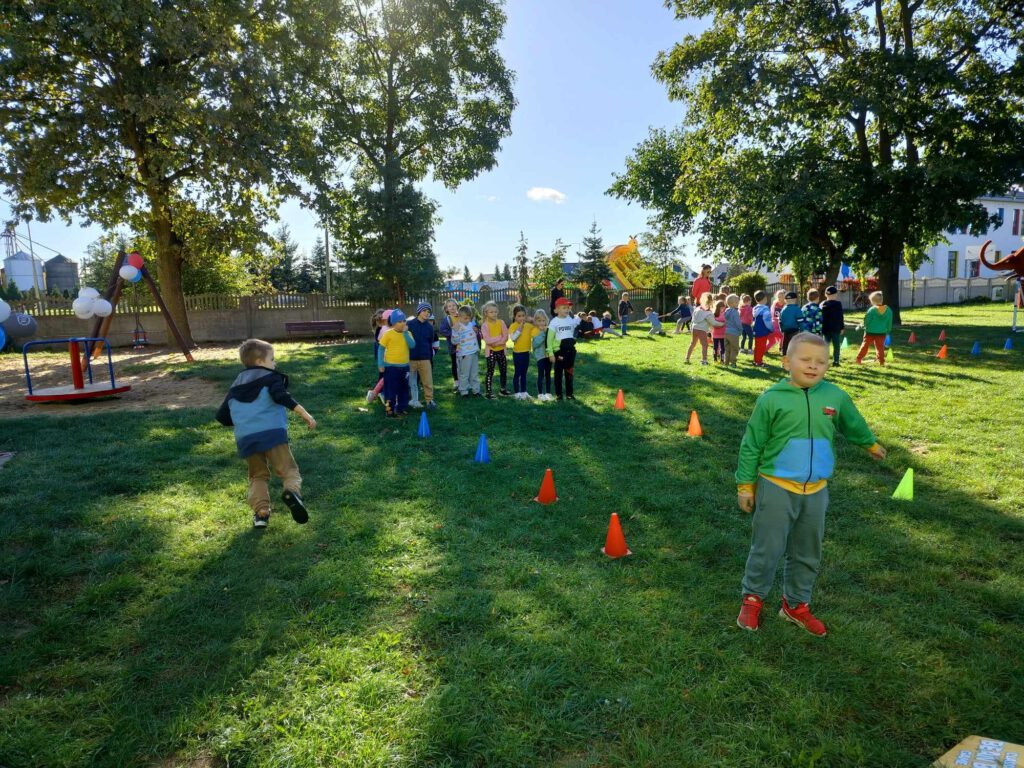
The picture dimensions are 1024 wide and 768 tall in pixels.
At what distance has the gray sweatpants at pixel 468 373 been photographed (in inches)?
416

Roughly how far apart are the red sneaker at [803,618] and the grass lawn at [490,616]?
96 mm

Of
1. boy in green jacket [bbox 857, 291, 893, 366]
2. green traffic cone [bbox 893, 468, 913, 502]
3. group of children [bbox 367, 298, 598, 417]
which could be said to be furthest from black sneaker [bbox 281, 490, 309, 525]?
boy in green jacket [bbox 857, 291, 893, 366]

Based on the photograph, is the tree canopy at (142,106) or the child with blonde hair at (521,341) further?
the tree canopy at (142,106)

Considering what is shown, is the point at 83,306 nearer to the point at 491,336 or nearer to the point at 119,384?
the point at 119,384

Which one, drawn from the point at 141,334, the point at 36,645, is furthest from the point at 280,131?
the point at 36,645

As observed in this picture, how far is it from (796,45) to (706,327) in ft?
45.4

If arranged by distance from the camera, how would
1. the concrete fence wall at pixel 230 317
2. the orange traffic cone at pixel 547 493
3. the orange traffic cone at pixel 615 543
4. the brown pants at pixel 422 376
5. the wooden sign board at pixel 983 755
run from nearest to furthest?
the wooden sign board at pixel 983 755
the orange traffic cone at pixel 615 543
the orange traffic cone at pixel 547 493
the brown pants at pixel 422 376
the concrete fence wall at pixel 230 317

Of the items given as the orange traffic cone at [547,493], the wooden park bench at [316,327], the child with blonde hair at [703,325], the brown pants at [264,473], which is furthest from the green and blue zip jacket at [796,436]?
the wooden park bench at [316,327]

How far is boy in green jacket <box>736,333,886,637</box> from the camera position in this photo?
132 inches

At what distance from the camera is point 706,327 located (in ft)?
43.8

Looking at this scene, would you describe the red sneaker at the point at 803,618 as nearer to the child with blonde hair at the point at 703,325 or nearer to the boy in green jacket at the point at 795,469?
the boy in green jacket at the point at 795,469

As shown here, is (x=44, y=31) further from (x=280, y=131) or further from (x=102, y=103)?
(x=280, y=131)

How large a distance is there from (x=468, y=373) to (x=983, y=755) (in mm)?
8874

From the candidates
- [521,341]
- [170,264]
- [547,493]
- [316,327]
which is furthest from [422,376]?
[316,327]
